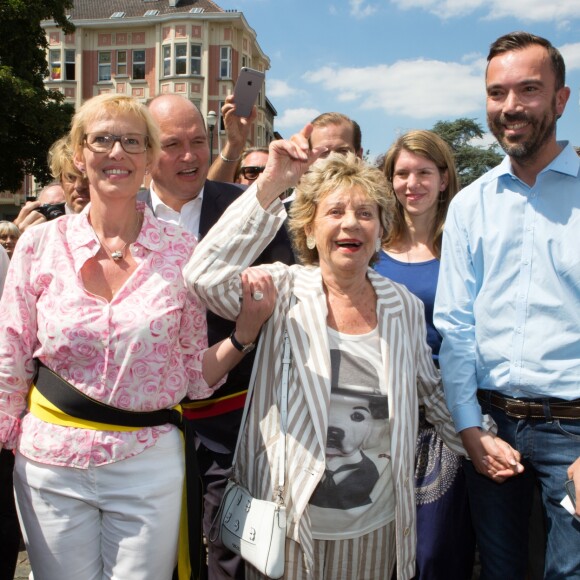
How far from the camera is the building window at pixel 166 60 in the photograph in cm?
4128

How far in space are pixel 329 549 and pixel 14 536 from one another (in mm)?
1779

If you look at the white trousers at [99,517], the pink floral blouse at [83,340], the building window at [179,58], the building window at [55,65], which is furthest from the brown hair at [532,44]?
the building window at [55,65]

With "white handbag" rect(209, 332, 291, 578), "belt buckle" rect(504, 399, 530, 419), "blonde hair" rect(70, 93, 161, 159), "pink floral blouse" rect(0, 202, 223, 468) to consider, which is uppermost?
"blonde hair" rect(70, 93, 161, 159)

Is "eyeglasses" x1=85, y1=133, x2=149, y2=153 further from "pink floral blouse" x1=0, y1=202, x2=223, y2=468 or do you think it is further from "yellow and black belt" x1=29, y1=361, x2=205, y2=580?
"yellow and black belt" x1=29, y1=361, x2=205, y2=580

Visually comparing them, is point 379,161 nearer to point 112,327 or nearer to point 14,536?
point 112,327

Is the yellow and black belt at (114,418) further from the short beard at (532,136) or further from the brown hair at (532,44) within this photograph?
the brown hair at (532,44)

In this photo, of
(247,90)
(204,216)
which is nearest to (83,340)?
(204,216)

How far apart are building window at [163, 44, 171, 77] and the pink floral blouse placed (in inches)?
1651

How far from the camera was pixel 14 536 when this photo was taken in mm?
3264

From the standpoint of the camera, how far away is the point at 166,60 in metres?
41.5

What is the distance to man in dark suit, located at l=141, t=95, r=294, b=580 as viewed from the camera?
3082 mm

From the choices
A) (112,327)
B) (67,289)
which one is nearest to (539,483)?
(112,327)

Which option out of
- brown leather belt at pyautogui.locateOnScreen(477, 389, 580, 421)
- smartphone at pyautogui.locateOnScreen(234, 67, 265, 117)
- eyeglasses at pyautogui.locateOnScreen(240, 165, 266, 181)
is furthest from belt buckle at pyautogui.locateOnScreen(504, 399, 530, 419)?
eyeglasses at pyautogui.locateOnScreen(240, 165, 266, 181)

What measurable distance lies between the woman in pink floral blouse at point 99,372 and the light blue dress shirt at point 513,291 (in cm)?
120
